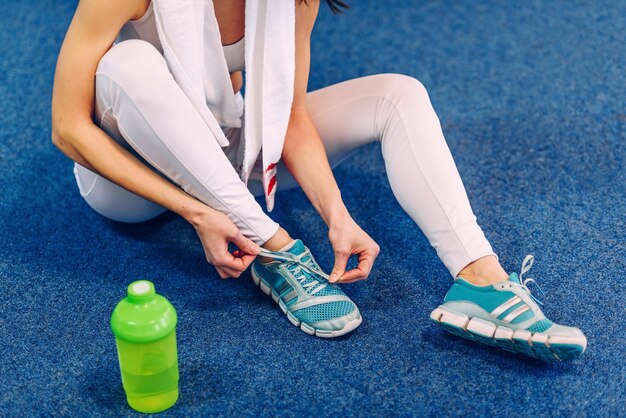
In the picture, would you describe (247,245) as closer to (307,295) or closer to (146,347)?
(307,295)

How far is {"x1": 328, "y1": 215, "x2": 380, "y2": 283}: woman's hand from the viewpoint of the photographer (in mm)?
1348

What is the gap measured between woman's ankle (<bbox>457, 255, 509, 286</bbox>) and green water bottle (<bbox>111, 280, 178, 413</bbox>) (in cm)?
50

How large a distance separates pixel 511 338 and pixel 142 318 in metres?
0.57

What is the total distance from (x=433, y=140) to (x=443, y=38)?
94cm

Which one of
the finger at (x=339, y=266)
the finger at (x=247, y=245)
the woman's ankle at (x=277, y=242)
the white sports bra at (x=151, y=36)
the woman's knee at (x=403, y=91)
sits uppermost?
the white sports bra at (x=151, y=36)

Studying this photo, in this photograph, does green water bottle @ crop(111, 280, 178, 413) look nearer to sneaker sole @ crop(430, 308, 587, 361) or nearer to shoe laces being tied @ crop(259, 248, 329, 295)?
shoe laces being tied @ crop(259, 248, 329, 295)

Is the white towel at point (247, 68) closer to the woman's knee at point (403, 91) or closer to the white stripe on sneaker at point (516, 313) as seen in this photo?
the woman's knee at point (403, 91)

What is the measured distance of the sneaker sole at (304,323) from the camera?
4.38 ft

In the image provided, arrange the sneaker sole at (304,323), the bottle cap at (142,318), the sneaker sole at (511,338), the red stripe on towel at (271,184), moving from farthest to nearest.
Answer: the red stripe on towel at (271,184), the sneaker sole at (304,323), the sneaker sole at (511,338), the bottle cap at (142,318)

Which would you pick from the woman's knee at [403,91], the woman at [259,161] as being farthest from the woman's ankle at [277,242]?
the woman's knee at [403,91]

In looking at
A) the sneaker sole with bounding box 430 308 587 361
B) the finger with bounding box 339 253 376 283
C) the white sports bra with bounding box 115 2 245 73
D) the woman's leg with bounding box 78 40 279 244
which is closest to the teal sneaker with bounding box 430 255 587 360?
the sneaker sole with bounding box 430 308 587 361

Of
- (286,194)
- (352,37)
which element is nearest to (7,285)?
(286,194)

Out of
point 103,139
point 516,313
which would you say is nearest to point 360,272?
point 516,313

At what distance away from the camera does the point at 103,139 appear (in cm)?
129
